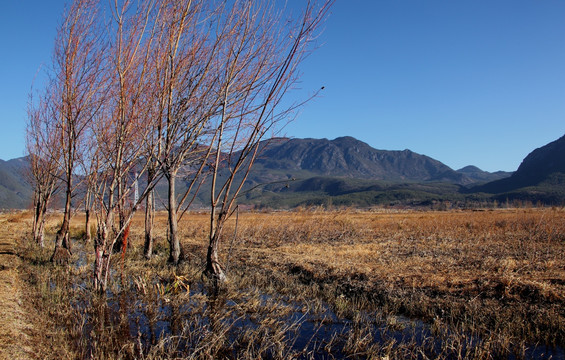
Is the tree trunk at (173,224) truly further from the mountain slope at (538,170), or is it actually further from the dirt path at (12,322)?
the mountain slope at (538,170)

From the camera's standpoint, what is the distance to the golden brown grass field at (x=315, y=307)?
14.9 ft

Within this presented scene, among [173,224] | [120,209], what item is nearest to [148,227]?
[173,224]

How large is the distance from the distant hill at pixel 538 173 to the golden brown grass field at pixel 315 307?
125746 millimetres

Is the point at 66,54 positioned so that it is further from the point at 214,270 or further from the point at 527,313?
the point at 527,313

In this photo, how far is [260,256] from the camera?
11.5 meters

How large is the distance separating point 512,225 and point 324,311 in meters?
14.7

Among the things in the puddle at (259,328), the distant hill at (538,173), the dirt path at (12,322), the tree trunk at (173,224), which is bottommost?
the puddle at (259,328)

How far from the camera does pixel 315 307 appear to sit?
634 cm

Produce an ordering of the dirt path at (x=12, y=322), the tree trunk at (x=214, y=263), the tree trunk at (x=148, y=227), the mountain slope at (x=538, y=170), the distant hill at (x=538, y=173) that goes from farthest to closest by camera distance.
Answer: the mountain slope at (x=538, y=170), the distant hill at (x=538, y=173), the tree trunk at (x=148, y=227), the tree trunk at (x=214, y=263), the dirt path at (x=12, y=322)

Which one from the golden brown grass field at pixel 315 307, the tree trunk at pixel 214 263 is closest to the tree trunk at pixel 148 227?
the golden brown grass field at pixel 315 307

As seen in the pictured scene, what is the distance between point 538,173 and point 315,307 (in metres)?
179

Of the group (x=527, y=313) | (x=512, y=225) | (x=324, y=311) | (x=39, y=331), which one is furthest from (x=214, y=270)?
(x=512, y=225)

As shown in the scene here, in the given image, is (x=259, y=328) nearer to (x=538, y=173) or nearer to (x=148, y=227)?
(x=148, y=227)

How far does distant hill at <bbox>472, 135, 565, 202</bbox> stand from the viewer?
128250 millimetres
